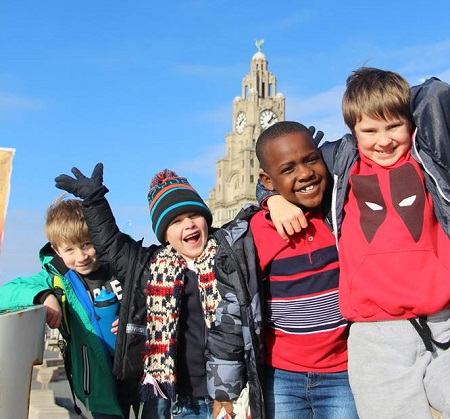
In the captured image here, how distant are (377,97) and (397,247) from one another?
Answer: 1.98 feet

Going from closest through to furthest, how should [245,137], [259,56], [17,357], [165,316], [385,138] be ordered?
[17,357] → [385,138] → [165,316] → [245,137] → [259,56]

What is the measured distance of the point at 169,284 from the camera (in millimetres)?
2918

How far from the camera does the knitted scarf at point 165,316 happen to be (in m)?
2.88

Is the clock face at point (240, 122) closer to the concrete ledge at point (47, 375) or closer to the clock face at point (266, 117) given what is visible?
the clock face at point (266, 117)

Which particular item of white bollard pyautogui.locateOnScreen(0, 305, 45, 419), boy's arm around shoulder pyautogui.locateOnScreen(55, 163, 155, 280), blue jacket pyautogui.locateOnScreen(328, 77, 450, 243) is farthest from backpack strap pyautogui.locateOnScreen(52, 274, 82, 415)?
blue jacket pyautogui.locateOnScreen(328, 77, 450, 243)

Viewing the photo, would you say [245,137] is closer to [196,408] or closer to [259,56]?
[259,56]

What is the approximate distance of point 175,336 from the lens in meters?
2.93

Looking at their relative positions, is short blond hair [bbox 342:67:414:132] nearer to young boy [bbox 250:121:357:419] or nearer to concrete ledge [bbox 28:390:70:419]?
young boy [bbox 250:121:357:419]

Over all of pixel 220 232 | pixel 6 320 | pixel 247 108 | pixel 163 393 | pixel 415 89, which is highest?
pixel 247 108

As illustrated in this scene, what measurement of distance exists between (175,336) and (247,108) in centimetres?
6660

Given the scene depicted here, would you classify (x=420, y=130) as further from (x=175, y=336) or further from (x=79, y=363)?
(x=79, y=363)

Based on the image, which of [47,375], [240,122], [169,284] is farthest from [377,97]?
[240,122]

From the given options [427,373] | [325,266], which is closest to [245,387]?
[325,266]

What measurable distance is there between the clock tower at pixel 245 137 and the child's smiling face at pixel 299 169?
60.8m
